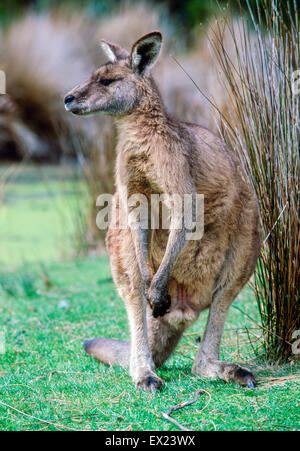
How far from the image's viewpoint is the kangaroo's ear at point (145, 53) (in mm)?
2898

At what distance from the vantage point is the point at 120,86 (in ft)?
9.66

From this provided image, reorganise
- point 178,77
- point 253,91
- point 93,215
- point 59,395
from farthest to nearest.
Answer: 1. point 178,77
2. point 93,215
3. point 253,91
4. point 59,395

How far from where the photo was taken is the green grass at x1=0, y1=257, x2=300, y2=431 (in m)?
2.33

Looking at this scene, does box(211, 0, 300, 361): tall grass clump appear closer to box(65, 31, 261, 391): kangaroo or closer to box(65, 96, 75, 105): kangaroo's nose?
box(65, 31, 261, 391): kangaroo

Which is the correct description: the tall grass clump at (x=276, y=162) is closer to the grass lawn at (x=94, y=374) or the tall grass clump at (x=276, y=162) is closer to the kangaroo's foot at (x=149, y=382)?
the grass lawn at (x=94, y=374)

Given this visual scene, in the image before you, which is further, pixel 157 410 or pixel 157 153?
Answer: pixel 157 153

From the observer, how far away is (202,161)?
2996 millimetres

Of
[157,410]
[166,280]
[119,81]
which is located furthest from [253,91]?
[157,410]

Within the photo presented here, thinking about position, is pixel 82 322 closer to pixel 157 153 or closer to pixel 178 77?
pixel 157 153

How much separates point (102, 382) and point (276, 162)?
3.88 ft

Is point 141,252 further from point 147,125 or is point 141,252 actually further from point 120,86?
point 120,86

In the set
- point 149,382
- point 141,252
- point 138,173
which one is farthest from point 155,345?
Result: point 138,173

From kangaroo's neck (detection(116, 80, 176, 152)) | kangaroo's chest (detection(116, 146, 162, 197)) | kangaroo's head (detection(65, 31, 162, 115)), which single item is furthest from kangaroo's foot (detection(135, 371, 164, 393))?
kangaroo's head (detection(65, 31, 162, 115))

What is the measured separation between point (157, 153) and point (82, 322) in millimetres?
1531
